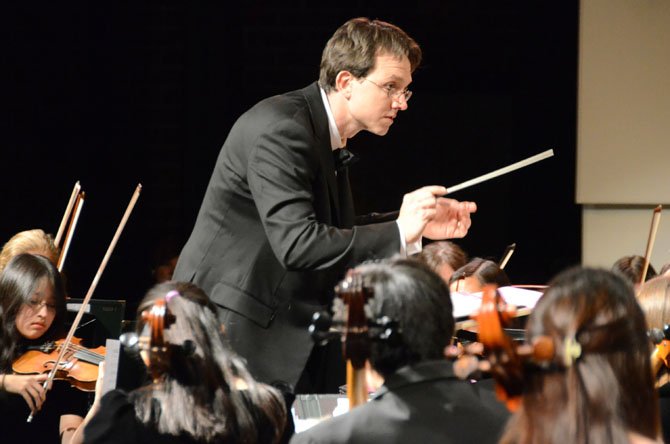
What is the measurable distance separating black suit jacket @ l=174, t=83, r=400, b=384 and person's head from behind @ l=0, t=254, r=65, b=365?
1.09m

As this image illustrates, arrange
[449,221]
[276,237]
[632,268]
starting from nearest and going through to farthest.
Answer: [276,237] < [449,221] < [632,268]

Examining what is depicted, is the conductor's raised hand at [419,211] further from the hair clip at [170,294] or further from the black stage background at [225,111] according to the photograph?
the black stage background at [225,111]

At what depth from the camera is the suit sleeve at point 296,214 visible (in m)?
2.25

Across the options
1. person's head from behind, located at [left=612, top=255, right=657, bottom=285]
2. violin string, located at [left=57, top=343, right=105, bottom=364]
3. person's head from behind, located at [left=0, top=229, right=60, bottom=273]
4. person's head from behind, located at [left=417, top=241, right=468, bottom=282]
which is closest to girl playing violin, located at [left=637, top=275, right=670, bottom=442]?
person's head from behind, located at [left=612, top=255, right=657, bottom=285]

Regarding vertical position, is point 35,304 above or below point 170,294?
below

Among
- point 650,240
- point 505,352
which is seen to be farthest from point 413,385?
point 650,240

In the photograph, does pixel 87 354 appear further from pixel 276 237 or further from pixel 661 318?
pixel 661 318

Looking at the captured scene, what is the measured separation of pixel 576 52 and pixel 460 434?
362 centimetres

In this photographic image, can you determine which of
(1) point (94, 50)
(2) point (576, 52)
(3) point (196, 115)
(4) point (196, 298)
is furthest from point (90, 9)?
(4) point (196, 298)

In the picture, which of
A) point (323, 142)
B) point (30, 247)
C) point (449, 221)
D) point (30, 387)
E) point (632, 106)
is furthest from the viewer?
point (632, 106)

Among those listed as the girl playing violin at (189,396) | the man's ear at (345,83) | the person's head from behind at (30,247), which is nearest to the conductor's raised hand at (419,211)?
the man's ear at (345,83)

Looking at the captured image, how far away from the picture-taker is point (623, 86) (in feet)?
16.7

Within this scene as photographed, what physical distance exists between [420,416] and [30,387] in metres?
1.96

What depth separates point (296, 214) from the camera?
2.27m
